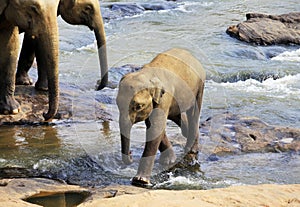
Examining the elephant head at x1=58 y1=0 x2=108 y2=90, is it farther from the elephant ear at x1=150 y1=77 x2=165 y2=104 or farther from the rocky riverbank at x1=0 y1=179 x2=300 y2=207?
the rocky riverbank at x1=0 y1=179 x2=300 y2=207

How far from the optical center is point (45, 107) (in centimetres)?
944

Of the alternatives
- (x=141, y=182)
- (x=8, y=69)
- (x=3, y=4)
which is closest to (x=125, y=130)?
(x=141, y=182)

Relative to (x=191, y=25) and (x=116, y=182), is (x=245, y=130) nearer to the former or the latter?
(x=116, y=182)

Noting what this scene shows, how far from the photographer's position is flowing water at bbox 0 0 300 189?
7586mm

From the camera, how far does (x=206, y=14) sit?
21.3m

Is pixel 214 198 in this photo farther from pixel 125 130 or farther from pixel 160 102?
pixel 160 102

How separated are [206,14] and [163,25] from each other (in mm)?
2036

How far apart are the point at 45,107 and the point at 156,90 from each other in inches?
105

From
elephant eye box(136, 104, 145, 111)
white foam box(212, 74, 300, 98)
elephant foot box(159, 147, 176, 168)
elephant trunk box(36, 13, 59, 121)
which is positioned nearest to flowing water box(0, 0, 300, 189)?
white foam box(212, 74, 300, 98)

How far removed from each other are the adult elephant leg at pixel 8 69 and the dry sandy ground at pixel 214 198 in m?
3.70

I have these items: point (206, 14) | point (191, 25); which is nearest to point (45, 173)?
point (191, 25)

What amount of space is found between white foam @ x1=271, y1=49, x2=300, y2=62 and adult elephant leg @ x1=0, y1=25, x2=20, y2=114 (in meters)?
7.58

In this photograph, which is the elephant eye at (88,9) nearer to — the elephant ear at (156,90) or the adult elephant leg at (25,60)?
the adult elephant leg at (25,60)

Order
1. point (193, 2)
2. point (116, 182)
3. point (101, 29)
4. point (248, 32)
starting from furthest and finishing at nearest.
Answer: point (193, 2), point (248, 32), point (101, 29), point (116, 182)
